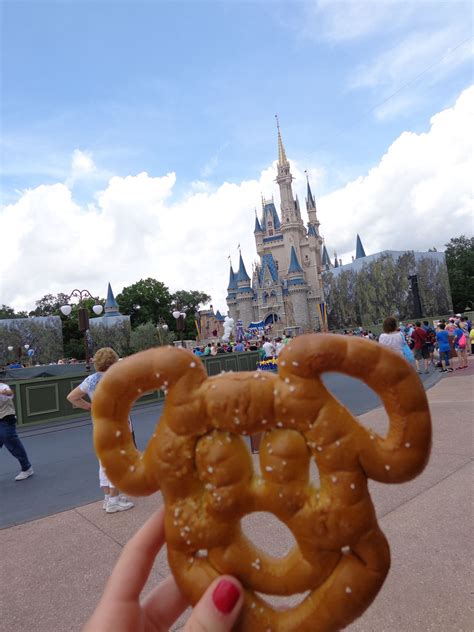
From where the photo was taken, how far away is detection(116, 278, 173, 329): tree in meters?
61.2

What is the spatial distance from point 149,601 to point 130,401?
0.75m

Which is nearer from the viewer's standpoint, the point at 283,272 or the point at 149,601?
the point at 149,601

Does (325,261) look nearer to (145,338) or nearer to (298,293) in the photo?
(298,293)

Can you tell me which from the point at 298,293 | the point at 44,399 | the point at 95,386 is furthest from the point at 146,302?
the point at 95,386

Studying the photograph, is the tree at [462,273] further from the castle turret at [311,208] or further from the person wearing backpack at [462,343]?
the person wearing backpack at [462,343]

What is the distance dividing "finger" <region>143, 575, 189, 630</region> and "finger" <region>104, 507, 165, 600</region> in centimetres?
13

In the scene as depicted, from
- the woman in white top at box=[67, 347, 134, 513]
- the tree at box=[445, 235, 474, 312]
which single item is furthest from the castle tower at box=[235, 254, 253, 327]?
the woman in white top at box=[67, 347, 134, 513]

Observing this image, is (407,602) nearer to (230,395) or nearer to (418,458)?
(418,458)

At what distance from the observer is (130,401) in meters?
1.41

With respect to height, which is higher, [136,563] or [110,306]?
[110,306]

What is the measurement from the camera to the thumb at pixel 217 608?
1.21 meters

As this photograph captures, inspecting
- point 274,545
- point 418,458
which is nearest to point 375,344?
point 418,458

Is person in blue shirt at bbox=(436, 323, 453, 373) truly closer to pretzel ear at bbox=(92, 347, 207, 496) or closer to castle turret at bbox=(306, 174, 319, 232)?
pretzel ear at bbox=(92, 347, 207, 496)

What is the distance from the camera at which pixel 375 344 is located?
4.11ft
